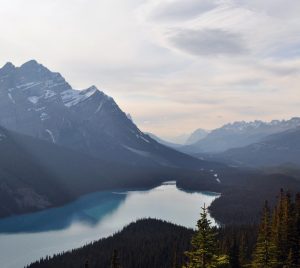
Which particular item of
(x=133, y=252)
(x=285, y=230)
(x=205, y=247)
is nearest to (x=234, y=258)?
(x=285, y=230)

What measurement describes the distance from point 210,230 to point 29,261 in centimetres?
14538

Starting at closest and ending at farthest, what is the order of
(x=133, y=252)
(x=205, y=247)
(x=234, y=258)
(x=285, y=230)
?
(x=205, y=247) < (x=285, y=230) < (x=234, y=258) < (x=133, y=252)

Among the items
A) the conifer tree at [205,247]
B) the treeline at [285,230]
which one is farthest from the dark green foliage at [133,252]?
the conifer tree at [205,247]

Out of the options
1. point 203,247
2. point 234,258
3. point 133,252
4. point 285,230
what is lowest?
point 133,252

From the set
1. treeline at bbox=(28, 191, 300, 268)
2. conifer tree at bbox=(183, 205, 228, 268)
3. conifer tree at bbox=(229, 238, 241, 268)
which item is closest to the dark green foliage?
treeline at bbox=(28, 191, 300, 268)

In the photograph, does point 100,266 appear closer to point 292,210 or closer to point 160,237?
point 160,237

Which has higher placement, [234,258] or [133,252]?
[234,258]

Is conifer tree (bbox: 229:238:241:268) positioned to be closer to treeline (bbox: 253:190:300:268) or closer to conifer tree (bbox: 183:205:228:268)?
treeline (bbox: 253:190:300:268)

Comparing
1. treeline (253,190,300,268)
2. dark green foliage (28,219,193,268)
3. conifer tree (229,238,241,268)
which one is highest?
treeline (253,190,300,268)

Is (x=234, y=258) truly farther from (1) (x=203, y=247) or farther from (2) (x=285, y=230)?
(1) (x=203, y=247)

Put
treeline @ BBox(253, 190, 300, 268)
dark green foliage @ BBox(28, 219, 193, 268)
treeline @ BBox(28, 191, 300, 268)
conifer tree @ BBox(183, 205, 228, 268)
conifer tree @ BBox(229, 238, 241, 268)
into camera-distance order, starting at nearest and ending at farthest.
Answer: conifer tree @ BBox(183, 205, 228, 268) → treeline @ BBox(28, 191, 300, 268) → treeline @ BBox(253, 190, 300, 268) → conifer tree @ BBox(229, 238, 241, 268) → dark green foliage @ BBox(28, 219, 193, 268)

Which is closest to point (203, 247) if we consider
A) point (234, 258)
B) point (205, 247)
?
point (205, 247)

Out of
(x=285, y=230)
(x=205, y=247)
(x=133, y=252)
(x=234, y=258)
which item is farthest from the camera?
(x=133, y=252)

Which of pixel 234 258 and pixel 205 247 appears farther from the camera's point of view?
pixel 234 258
